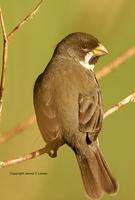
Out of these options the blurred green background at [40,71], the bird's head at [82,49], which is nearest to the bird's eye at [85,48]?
the bird's head at [82,49]

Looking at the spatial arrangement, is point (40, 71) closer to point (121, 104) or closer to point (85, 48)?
point (85, 48)

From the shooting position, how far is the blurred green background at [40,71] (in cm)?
509

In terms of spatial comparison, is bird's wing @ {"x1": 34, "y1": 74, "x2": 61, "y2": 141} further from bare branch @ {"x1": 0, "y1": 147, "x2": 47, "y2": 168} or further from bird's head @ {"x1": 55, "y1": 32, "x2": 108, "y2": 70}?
bird's head @ {"x1": 55, "y1": 32, "x2": 108, "y2": 70}

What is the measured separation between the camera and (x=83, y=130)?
16.7 ft

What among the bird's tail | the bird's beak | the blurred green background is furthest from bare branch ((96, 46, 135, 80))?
the bird's beak

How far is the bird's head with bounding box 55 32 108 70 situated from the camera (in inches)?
222

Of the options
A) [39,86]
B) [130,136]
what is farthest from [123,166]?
[39,86]

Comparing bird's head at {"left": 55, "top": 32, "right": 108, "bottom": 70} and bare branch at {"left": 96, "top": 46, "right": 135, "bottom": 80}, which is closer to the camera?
bare branch at {"left": 96, "top": 46, "right": 135, "bottom": 80}

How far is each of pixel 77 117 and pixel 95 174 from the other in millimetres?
415

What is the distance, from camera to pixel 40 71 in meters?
6.82

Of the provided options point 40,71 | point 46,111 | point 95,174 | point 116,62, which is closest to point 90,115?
point 46,111

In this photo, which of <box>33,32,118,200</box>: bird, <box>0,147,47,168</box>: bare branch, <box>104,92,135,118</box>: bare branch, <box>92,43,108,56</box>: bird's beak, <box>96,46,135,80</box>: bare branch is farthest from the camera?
<box>92,43,108,56</box>: bird's beak

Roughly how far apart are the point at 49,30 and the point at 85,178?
157 cm

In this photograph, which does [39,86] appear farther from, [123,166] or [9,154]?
[123,166]
